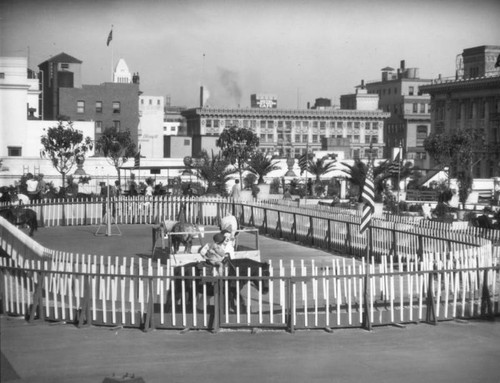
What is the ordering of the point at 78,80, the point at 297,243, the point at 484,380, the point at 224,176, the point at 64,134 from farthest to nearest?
the point at 78,80 → the point at 64,134 → the point at 224,176 → the point at 297,243 → the point at 484,380

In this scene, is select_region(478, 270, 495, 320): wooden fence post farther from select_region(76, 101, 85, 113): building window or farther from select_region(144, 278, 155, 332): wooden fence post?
select_region(76, 101, 85, 113): building window

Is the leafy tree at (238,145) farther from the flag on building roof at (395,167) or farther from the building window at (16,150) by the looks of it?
the flag on building roof at (395,167)

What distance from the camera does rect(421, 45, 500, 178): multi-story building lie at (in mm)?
88312

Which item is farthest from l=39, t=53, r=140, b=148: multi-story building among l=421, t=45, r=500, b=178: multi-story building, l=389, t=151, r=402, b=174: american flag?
l=389, t=151, r=402, b=174: american flag

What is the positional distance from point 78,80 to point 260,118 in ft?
128

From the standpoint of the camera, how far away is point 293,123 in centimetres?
12644

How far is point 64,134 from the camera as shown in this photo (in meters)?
49.9

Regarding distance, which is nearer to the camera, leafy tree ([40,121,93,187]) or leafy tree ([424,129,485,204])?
leafy tree ([40,121,93,187])

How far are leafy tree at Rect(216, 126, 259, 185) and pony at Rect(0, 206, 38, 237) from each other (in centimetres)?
2442

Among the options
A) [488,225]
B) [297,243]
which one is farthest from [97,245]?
[488,225]

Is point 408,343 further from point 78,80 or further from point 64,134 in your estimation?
point 78,80

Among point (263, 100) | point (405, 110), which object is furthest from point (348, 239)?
point (263, 100)

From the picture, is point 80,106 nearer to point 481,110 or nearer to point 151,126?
point 151,126

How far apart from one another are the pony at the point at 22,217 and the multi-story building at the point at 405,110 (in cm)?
10212
